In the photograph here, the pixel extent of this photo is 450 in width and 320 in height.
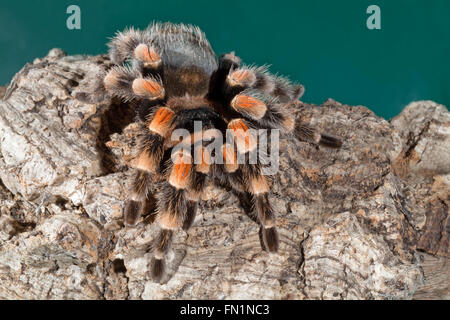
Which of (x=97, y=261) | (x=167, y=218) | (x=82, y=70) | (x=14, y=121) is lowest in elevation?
(x=97, y=261)

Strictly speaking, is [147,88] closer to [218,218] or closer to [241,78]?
[241,78]

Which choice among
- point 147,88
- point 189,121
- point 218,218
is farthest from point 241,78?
point 218,218

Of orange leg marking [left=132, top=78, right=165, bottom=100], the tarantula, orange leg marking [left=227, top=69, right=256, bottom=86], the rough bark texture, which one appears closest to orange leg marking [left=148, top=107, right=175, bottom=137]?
the tarantula

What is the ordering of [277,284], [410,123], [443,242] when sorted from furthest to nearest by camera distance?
[410,123] < [443,242] < [277,284]

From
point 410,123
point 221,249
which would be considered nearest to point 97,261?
point 221,249

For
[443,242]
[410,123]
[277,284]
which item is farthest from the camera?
[410,123]

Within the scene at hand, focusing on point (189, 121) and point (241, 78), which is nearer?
point (189, 121)

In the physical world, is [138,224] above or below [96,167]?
below

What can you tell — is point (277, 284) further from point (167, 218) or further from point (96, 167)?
point (96, 167)
